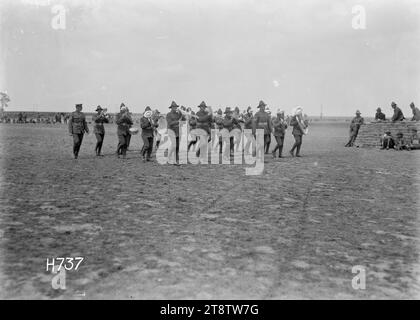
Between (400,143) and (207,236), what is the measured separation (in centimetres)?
1890

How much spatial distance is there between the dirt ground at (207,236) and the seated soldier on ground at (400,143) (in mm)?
11717

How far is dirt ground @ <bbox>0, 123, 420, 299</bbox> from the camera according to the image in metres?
3.87

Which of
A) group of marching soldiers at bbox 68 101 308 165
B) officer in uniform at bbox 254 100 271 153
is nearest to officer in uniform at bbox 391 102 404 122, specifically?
group of marching soldiers at bbox 68 101 308 165

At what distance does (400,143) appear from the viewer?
2141cm

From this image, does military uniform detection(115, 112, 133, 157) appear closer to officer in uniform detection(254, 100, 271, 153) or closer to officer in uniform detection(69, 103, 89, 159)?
officer in uniform detection(69, 103, 89, 159)

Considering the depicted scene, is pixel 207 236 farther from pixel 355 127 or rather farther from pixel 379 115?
pixel 379 115

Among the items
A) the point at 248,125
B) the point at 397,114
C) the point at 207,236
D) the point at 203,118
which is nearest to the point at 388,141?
the point at 397,114

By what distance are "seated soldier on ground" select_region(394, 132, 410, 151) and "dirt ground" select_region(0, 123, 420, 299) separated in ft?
38.4

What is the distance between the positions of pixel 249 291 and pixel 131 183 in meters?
6.18

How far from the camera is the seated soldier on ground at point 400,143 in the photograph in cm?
2117
